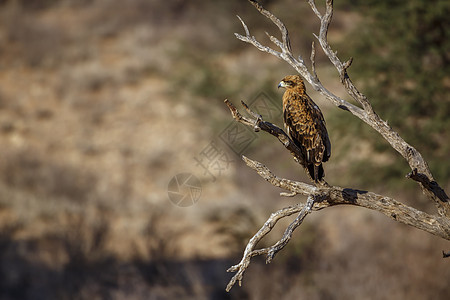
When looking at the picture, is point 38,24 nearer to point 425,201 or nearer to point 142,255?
point 142,255

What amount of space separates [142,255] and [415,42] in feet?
19.3

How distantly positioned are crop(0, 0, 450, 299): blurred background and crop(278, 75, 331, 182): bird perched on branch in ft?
13.6

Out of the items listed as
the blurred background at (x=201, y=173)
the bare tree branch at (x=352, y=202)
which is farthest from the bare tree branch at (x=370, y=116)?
the blurred background at (x=201, y=173)

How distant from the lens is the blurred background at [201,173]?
29.2 feet

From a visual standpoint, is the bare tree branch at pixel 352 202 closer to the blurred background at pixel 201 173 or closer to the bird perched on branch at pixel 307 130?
the bird perched on branch at pixel 307 130

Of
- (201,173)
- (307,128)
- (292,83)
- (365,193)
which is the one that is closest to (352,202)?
(365,193)

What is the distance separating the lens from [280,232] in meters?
10.1

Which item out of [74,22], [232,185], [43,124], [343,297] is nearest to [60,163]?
[43,124]

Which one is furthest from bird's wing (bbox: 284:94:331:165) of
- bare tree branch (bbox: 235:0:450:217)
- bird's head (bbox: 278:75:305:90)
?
bare tree branch (bbox: 235:0:450:217)

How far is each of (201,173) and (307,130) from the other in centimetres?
985

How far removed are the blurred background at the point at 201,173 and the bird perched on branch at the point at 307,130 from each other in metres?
4.14

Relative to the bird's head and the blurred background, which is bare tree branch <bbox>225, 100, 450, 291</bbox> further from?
the blurred background

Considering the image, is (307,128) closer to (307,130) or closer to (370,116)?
(307,130)

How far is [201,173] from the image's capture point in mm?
13555
